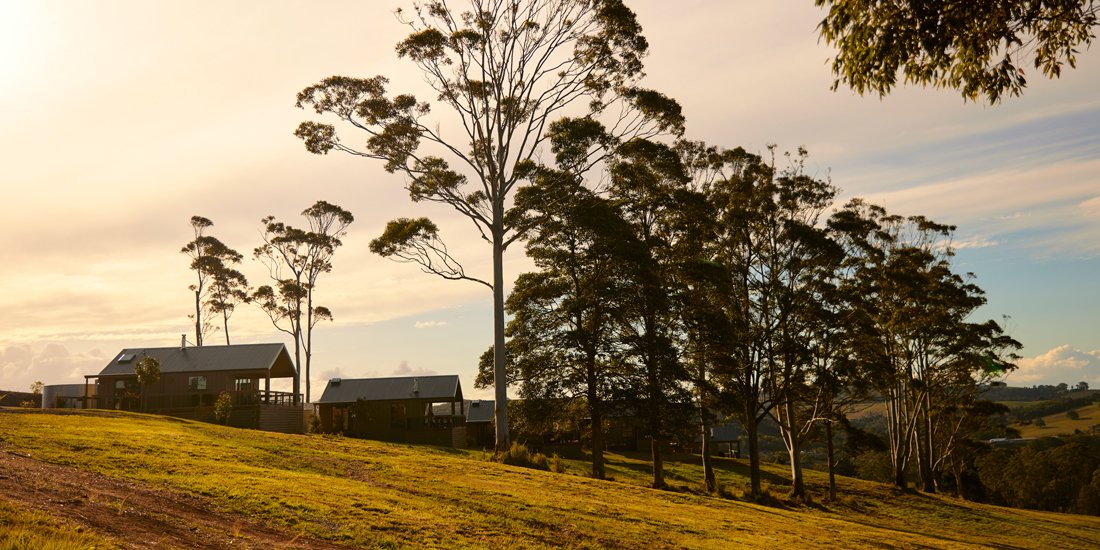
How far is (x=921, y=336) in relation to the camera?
179 ft

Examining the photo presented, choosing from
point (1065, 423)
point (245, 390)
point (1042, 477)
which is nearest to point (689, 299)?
point (245, 390)

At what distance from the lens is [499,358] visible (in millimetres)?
32344

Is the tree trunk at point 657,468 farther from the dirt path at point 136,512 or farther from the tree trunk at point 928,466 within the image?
the tree trunk at point 928,466

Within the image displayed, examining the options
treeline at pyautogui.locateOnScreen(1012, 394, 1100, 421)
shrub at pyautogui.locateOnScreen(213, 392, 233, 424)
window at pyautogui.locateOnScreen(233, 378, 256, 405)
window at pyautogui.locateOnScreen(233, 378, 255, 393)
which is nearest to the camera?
shrub at pyautogui.locateOnScreen(213, 392, 233, 424)

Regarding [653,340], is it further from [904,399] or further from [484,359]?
[904,399]

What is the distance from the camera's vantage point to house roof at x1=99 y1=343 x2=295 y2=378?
52656 millimetres

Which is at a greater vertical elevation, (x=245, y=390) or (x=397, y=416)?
(x=245, y=390)

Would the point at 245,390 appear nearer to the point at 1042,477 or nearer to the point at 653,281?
the point at 653,281

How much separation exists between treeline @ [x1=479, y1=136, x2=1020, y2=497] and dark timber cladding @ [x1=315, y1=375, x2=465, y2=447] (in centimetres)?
2063

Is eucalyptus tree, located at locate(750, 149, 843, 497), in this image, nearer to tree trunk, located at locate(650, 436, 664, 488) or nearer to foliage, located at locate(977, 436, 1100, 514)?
tree trunk, located at locate(650, 436, 664, 488)

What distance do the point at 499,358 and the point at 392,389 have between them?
27.8 metres

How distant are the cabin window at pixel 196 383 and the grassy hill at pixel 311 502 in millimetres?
21207

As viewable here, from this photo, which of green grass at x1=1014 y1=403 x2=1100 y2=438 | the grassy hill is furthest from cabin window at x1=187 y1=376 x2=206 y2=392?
green grass at x1=1014 y1=403 x2=1100 y2=438

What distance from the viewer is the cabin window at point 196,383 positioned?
5259 cm
